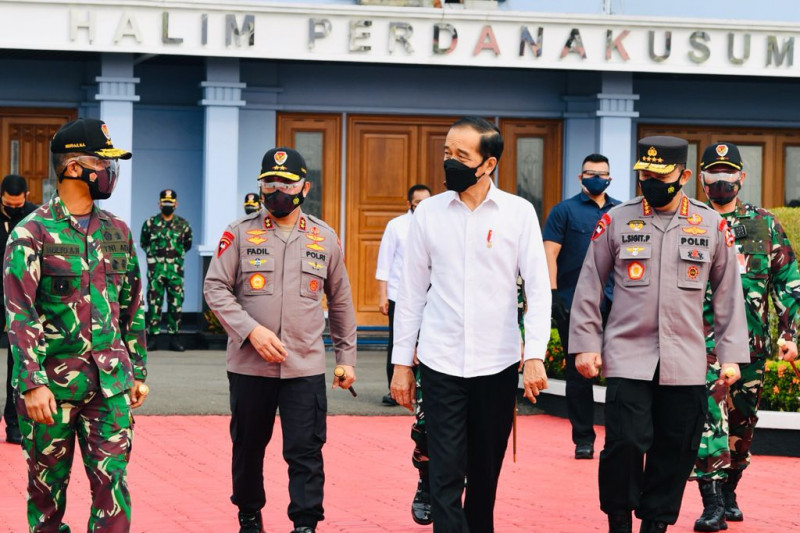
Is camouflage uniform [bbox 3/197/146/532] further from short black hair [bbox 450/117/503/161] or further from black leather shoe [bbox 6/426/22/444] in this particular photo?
black leather shoe [bbox 6/426/22/444]

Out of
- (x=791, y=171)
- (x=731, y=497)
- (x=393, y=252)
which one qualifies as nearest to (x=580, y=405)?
(x=731, y=497)

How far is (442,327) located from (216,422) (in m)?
5.70

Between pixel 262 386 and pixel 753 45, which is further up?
pixel 753 45

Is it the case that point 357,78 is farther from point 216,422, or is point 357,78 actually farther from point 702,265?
point 702,265

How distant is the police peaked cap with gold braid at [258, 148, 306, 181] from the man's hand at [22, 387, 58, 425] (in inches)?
72.3

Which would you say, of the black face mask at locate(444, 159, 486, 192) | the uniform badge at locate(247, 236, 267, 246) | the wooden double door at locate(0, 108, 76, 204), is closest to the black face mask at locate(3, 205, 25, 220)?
the uniform badge at locate(247, 236, 267, 246)

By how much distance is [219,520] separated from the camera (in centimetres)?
759

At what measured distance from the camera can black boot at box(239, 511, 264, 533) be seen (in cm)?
701

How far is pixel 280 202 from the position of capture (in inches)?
275

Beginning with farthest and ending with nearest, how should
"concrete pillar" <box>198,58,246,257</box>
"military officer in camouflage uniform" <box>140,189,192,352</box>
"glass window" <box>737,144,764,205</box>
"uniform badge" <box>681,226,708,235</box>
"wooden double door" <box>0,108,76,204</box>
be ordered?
"glass window" <box>737,144,764,205</box> → "wooden double door" <box>0,108,76,204</box> → "military officer in camouflage uniform" <box>140,189,192,352</box> → "concrete pillar" <box>198,58,246,257</box> → "uniform badge" <box>681,226,708,235</box>

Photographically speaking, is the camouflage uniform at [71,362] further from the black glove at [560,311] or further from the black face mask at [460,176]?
the black glove at [560,311]

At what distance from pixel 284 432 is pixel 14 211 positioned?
155 inches

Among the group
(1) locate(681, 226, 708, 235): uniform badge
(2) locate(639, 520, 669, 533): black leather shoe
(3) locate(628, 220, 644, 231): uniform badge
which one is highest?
(3) locate(628, 220, 644, 231): uniform badge

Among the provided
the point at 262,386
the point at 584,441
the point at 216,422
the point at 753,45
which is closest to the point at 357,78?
the point at 753,45
